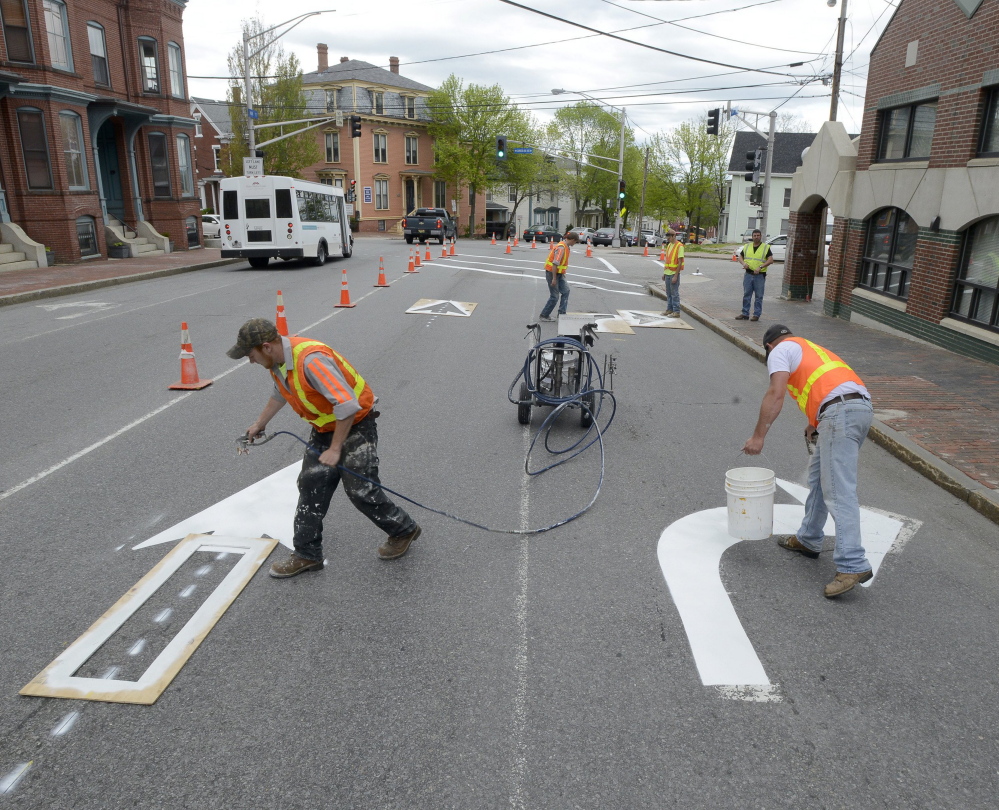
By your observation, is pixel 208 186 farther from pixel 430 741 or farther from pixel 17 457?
pixel 430 741

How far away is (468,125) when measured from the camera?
65312 millimetres

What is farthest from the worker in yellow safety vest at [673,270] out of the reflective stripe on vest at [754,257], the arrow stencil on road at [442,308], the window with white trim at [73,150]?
the window with white trim at [73,150]

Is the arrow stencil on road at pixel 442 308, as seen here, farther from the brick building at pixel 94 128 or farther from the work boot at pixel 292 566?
the brick building at pixel 94 128

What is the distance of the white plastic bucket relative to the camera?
17.4 ft

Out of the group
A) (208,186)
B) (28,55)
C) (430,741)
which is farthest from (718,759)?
(208,186)

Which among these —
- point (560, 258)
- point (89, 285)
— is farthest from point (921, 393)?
point (89, 285)

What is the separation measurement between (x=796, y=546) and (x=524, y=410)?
3.50 meters

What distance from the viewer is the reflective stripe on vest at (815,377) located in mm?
5000

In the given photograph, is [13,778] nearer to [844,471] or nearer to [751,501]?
[751,501]

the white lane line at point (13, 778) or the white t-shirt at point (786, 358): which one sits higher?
the white t-shirt at point (786, 358)

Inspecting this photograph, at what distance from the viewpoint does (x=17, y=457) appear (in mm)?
7125

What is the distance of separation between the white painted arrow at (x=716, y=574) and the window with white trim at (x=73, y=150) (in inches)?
1024

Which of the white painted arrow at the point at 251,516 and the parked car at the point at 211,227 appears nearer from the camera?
the white painted arrow at the point at 251,516

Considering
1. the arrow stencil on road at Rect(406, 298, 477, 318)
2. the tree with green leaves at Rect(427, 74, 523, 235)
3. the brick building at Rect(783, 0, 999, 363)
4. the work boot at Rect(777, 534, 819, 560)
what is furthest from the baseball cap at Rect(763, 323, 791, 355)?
the tree with green leaves at Rect(427, 74, 523, 235)
